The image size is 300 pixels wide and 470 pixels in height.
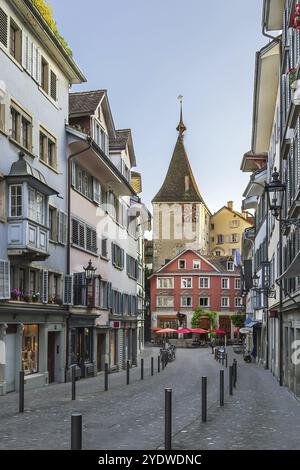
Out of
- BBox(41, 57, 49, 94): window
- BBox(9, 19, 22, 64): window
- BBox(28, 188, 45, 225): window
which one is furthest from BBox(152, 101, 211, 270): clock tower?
BBox(9, 19, 22, 64): window

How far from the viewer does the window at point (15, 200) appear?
875 inches

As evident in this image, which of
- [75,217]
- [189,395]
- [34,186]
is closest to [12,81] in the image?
[34,186]

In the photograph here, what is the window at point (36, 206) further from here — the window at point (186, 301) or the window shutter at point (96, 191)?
the window at point (186, 301)

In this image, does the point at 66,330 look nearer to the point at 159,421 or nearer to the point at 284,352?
the point at 284,352

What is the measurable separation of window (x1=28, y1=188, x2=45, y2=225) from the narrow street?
5.53m

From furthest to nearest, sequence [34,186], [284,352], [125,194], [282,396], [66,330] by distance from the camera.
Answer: [125,194] → [66,330] → [284,352] → [34,186] → [282,396]

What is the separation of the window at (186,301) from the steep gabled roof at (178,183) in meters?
21.2

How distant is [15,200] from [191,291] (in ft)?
242

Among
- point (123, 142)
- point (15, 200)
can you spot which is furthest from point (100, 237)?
point (15, 200)

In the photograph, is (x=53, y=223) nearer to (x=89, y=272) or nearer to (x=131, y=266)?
(x=89, y=272)

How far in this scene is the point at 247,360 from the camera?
4700cm

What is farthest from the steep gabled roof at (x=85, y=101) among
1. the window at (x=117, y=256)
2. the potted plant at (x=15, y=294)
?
the potted plant at (x=15, y=294)

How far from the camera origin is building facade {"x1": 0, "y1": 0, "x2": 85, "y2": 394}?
72.5 ft
